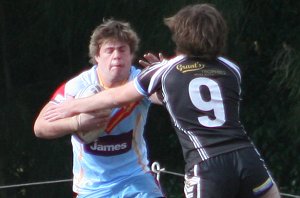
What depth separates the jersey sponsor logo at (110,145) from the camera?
16.0 feet

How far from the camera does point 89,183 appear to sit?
5012 millimetres

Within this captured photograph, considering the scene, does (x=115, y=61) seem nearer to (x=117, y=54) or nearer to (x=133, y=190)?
(x=117, y=54)

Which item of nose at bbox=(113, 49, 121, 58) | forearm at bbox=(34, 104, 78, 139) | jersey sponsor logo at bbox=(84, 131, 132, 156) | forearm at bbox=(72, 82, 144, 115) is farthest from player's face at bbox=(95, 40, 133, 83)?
forearm at bbox=(72, 82, 144, 115)

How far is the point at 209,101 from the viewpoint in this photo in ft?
13.4

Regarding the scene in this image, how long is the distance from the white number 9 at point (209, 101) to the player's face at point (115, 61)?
83 centimetres

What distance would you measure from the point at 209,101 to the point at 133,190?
105 centimetres

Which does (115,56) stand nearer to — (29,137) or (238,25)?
(238,25)

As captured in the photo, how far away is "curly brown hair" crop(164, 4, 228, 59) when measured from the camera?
408 centimetres

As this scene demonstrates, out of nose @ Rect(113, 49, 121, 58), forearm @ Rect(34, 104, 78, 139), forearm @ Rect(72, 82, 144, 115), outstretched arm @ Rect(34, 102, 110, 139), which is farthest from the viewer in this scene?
nose @ Rect(113, 49, 121, 58)

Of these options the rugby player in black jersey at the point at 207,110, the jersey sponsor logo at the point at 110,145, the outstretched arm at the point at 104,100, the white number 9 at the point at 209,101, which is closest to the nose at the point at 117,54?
the jersey sponsor logo at the point at 110,145

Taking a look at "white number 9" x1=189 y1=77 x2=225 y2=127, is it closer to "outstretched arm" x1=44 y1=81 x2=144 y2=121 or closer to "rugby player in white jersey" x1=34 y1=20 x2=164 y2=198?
"outstretched arm" x1=44 y1=81 x2=144 y2=121

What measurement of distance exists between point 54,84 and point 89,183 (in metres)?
4.66

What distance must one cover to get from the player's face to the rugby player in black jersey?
0.72m

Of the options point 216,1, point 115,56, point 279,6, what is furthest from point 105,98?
point 279,6
